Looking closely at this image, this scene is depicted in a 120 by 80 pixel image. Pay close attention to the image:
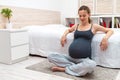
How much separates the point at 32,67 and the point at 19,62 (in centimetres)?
38

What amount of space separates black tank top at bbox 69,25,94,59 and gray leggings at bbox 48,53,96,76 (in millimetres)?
76

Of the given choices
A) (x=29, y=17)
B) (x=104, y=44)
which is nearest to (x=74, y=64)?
(x=104, y=44)

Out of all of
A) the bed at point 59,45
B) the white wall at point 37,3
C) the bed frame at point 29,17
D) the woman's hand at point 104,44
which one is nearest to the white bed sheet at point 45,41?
the bed at point 59,45

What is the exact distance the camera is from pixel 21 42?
96.9 inches

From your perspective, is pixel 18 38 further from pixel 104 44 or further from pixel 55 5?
pixel 55 5

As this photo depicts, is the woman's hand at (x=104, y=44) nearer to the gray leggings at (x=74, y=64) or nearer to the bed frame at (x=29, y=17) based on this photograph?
the gray leggings at (x=74, y=64)

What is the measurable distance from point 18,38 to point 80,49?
972 mm

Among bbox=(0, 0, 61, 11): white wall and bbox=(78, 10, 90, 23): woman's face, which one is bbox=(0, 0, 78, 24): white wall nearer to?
bbox=(0, 0, 61, 11): white wall

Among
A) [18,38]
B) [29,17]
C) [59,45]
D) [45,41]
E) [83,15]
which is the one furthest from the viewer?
[29,17]

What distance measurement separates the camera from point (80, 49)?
1975 mm

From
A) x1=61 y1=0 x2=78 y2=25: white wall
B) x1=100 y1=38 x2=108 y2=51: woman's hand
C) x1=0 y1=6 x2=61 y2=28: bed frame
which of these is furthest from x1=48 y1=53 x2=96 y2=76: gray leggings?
x1=61 y1=0 x2=78 y2=25: white wall

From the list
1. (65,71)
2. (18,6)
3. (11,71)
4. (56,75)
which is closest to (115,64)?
(65,71)

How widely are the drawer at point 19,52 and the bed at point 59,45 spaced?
0.96ft

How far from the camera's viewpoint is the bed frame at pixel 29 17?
120 inches
